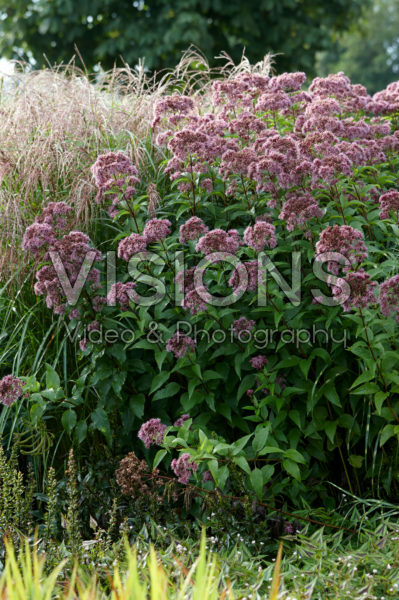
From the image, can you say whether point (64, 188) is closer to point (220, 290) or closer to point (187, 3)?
point (220, 290)

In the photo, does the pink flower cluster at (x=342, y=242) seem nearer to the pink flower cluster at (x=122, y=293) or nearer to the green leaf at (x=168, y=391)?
the pink flower cluster at (x=122, y=293)

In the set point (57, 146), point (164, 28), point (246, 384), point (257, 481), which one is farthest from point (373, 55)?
point (257, 481)

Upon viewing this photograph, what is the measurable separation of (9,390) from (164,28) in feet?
41.6

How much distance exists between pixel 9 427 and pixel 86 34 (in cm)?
1347

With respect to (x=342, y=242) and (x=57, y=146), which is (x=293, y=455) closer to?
(x=342, y=242)

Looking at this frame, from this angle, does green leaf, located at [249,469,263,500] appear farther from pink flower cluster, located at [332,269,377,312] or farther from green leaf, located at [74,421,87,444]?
green leaf, located at [74,421,87,444]

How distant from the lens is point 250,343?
11.7 feet

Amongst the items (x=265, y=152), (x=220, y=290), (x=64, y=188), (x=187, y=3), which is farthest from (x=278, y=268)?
(x=187, y=3)

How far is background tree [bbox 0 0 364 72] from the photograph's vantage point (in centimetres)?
1416

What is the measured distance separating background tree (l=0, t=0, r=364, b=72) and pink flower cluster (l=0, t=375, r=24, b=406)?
37.6 feet

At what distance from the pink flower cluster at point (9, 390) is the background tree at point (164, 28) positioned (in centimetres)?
1145

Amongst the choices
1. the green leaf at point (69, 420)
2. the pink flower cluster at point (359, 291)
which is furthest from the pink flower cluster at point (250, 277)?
the green leaf at point (69, 420)

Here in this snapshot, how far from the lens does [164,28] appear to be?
14383 millimetres

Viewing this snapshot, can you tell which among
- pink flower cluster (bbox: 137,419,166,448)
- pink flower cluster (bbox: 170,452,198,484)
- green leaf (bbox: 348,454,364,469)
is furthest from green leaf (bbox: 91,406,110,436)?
green leaf (bbox: 348,454,364,469)
